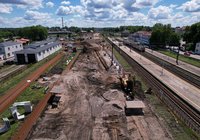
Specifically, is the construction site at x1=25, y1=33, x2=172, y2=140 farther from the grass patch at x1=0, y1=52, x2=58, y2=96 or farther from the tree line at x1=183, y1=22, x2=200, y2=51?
the tree line at x1=183, y1=22, x2=200, y2=51

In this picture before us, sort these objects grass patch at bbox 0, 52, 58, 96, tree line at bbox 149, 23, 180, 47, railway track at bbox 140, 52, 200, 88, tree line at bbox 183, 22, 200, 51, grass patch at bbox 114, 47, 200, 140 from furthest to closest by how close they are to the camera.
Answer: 1. tree line at bbox 149, 23, 180, 47
2. tree line at bbox 183, 22, 200, 51
3. railway track at bbox 140, 52, 200, 88
4. grass patch at bbox 0, 52, 58, 96
5. grass patch at bbox 114, 47, 200, 140

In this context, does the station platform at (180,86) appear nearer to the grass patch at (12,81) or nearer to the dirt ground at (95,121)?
the dirt ground at (95,121)

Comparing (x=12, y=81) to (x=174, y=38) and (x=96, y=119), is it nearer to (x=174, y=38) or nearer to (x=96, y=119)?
(x=96, y=119)

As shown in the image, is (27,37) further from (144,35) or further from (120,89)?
(120,89)

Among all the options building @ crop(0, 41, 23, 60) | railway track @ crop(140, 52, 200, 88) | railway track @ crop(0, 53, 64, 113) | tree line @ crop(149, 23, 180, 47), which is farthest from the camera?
tree line @ crop(149, 23, 180, 47)

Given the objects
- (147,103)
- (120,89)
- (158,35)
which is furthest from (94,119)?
(158,35)

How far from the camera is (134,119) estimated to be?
1822 centimetres

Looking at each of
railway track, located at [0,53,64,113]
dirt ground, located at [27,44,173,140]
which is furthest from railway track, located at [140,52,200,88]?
railway track, located at [0,53,64,113]

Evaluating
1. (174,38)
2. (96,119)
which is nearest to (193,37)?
(174,38)

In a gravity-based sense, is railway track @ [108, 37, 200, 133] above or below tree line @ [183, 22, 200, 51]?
below

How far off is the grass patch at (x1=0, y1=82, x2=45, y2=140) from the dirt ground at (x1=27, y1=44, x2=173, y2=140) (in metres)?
1.91

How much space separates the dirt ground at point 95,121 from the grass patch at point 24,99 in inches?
75.1

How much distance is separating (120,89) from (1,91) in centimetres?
1657

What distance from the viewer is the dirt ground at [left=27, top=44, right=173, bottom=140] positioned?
15.5 meters
